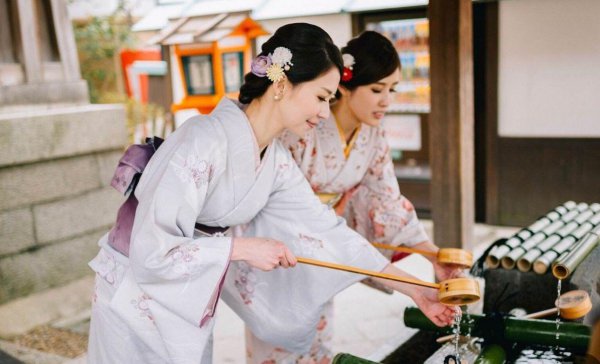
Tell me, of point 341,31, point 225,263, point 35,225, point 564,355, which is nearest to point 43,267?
point 35,225

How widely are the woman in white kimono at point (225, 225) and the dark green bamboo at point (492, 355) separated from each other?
0.18 metres

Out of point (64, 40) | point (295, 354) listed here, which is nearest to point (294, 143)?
point (295, 354)

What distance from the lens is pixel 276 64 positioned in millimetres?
2402

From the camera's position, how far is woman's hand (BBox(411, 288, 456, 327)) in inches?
96.9

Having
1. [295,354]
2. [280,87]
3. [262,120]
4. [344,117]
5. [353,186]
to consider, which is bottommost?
[295,354]

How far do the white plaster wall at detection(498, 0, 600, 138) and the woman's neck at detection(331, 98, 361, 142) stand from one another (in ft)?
13.7

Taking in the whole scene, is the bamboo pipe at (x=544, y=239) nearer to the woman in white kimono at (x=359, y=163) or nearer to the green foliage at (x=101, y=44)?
the woman in white kimono at (x=359, y=163)

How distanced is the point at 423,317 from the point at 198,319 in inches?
42.5

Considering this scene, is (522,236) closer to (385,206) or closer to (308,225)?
(385,206)

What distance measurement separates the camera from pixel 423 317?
281 cm

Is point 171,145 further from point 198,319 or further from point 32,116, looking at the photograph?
point 32,116

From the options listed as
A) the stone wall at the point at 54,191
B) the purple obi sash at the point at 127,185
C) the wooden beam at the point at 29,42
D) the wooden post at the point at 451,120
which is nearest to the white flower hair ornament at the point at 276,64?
the purple obi sash at the point at 127,185

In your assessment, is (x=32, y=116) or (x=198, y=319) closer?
(x=198, y=319)

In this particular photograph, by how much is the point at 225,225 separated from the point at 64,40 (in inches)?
146
